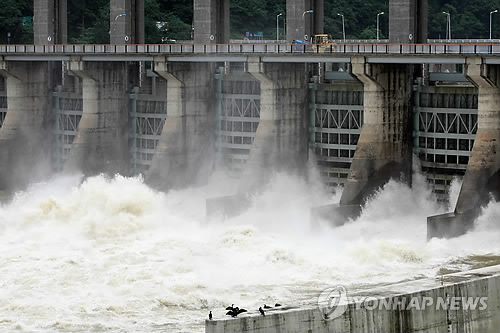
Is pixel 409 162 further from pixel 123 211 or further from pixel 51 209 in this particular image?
pixel 51 209

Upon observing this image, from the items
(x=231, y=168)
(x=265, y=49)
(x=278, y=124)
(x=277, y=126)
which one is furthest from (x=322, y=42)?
(x=231, y=168)

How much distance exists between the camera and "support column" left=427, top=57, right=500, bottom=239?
47281mm

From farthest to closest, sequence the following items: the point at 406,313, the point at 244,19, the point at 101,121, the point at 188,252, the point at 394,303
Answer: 1. the point at 244,19
2. the point at 101,121
3. the point at 188,252
4. the point at 406,313
5. the point at 394,303

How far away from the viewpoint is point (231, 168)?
61.2m

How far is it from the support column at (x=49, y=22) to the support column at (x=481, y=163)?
1153 inches

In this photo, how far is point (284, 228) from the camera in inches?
2053

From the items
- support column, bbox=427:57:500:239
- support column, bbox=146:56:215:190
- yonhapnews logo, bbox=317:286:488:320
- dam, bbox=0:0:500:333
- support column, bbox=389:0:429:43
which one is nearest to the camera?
yonhapnews logo, bbox=317:286:488:320

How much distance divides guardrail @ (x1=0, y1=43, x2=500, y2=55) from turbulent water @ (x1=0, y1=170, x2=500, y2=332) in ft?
19.2

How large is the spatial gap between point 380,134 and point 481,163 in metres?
5.81

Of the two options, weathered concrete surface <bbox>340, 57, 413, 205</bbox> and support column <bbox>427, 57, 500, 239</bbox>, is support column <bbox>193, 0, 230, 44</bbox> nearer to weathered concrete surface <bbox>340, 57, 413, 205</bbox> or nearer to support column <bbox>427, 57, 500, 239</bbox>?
weathered concrete surface <bbox>340, 57, 413, 205</bbox>

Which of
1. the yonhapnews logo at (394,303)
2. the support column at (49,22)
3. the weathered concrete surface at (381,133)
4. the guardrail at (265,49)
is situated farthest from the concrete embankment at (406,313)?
the support column at (49,22)

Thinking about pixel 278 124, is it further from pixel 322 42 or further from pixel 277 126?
pixel 322 42

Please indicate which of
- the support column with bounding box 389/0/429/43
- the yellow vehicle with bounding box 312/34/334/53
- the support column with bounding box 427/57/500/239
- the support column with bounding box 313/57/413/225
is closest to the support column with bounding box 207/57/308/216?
the yellow vehicle with bounding box 312/34/334/53

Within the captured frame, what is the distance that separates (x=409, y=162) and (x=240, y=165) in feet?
34.3
